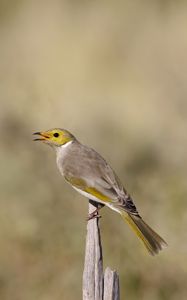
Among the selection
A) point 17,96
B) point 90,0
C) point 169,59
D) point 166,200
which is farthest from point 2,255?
point 90,0

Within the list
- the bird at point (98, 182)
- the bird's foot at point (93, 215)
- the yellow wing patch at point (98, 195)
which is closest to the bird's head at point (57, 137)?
the bird at point (98, 182)

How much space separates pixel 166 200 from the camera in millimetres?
8547

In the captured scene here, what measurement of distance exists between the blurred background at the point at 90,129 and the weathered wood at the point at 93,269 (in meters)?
2.58

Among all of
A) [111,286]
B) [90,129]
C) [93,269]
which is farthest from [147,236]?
[90,129]

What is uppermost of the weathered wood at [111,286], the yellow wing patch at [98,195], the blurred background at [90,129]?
the blurred background at [90,129]

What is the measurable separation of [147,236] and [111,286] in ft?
4.09

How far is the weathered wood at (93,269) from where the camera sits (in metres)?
4.82

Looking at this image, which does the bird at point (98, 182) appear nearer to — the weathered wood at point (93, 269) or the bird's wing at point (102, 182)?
the bird's wing at point (102, 182)

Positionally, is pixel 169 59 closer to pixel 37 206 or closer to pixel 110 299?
pixel 37 206

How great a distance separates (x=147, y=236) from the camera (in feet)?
19.6

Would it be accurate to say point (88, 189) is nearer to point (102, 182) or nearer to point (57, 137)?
point (102, 182)

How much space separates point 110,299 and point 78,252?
3.33m

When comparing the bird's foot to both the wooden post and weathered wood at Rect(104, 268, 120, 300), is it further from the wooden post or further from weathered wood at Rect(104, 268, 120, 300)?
weathered wood at Rect(104, 268, 120, 300)

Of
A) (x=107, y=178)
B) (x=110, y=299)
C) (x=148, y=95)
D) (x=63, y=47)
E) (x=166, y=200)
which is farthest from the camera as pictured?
(x=63, y=47)
